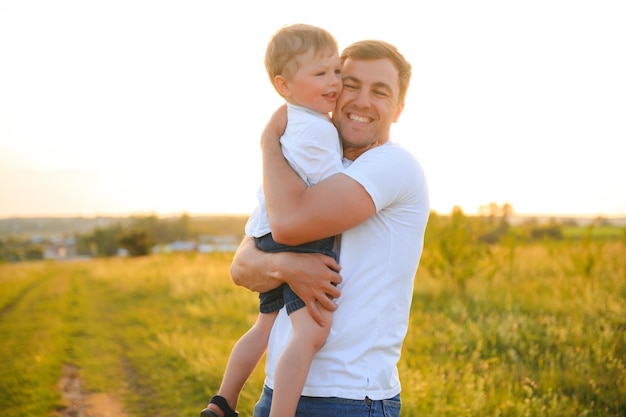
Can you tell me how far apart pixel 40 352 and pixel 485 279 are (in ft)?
26.8

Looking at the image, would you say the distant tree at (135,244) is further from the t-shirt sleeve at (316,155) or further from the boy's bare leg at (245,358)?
the t-shirt sleeve at (316,155)

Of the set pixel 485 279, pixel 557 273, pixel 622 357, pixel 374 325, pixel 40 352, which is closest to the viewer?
pixel 374 325

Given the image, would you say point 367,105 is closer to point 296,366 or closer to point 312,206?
point 312,206

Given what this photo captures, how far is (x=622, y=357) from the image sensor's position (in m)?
6.36

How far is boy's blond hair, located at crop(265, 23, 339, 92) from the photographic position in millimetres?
2531

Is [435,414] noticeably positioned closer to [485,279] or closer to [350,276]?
[350,276]

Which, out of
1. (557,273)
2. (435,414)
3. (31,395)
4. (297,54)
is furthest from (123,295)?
(297,54)

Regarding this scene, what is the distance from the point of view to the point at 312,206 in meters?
2.04

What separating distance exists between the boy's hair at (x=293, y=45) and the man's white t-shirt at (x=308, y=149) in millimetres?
283

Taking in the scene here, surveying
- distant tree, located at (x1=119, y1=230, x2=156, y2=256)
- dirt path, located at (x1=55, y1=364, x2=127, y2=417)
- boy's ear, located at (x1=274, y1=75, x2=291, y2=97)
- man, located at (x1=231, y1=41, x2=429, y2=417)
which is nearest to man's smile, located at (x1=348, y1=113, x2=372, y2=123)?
man, located at (x1=231, y1=41, x2=429, y2=417)

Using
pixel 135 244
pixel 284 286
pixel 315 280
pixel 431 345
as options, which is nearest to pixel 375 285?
pixel 315 280

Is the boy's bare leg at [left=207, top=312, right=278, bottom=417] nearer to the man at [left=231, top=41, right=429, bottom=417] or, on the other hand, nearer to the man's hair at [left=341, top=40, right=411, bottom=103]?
the man at [left=231, top=41, right=429, bottom=417]

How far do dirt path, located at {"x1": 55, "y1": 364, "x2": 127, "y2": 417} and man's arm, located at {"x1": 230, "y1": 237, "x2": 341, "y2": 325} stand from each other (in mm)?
4410

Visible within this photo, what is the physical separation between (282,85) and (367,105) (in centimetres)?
45
